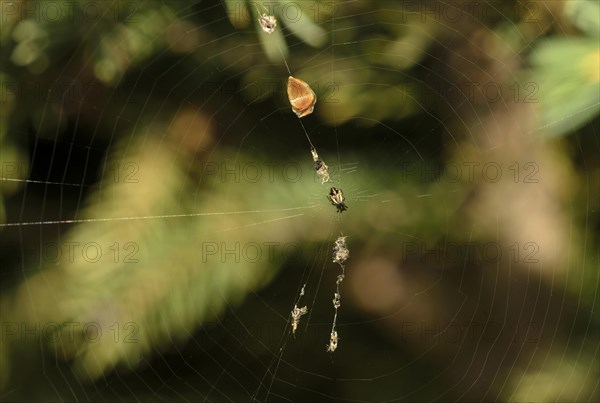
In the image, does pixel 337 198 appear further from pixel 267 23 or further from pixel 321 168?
pixel 267 23

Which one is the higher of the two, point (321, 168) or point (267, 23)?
point (267, 23)

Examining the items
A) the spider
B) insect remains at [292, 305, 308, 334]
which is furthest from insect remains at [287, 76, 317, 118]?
insect remains at [292, 305, 308, 334]

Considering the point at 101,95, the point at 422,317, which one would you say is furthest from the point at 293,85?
the point at 422,317

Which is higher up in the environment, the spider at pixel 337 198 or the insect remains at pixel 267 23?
the insect remains at pixel 267 23

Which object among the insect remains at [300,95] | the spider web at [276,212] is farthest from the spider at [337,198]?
the insect remains at [300,95]

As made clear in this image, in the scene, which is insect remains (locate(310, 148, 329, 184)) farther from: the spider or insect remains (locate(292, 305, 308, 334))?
insect remains (locate(292, 305, 308, 334))

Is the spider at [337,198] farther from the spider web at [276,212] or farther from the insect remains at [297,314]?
the insect remains at [297,314]
